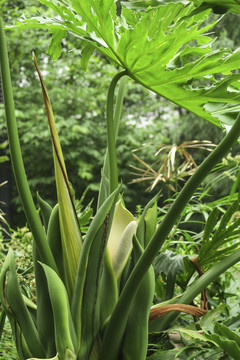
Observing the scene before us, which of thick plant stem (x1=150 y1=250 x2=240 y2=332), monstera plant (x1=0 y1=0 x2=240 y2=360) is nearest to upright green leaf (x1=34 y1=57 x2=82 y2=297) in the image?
monstera plant (x1=0 y1=0 x2=240 y2=360)

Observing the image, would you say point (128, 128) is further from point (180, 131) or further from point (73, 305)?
point (73, 305)

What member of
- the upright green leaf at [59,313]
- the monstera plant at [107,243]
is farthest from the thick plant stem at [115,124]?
the upright green leaf at [59,313]

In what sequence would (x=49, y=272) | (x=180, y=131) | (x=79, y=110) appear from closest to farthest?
(x=49, y=272) < (x=79, y=110) < (x=180, y=131)

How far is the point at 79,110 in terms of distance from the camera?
228 inches

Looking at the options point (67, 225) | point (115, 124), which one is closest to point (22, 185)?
point (67, 225)

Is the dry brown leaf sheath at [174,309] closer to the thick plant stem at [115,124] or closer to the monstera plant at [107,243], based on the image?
the monstera plant at [107,243]

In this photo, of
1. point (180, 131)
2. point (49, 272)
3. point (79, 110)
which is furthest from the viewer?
point (180, 131)

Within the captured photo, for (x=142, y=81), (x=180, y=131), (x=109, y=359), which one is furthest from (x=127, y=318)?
(x=180, y=131)

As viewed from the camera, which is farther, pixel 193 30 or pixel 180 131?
pixel 180 131

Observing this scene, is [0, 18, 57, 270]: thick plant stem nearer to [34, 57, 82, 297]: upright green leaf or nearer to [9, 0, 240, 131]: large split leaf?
[34, 57, 82, 297]: upright green leaf

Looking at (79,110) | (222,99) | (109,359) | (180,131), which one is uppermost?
(79,110)

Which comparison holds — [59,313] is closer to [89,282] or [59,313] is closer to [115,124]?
[89,282]

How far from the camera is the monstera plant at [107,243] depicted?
41 centimetres

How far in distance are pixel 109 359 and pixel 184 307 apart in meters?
0.09
